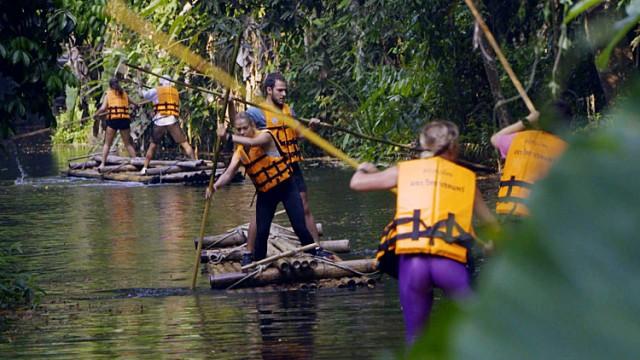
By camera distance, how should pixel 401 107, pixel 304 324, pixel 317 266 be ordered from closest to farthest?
pixel 304 324 < pixel 317 266 < pixel 401 107

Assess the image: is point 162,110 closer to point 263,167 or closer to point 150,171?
point 150,171

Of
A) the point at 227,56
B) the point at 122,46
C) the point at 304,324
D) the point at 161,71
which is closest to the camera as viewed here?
the point at 304,324

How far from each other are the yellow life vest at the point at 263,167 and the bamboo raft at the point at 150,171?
10539 mm

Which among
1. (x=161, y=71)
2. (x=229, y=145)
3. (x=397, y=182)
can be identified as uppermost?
(x=397, y=182)

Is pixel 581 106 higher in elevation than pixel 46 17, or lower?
lower

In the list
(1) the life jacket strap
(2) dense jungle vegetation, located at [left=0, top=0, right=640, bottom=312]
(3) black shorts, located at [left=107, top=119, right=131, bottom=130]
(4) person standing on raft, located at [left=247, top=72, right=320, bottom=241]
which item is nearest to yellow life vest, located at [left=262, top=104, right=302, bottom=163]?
Result: (4) person standing on raft, located at [left=247, top=72, right=320, bottom=241]

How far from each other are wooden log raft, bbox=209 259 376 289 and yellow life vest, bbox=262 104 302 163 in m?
1.12

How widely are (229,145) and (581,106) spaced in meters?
13.8

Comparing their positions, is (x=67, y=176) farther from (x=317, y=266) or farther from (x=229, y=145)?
(x=317, y=266)

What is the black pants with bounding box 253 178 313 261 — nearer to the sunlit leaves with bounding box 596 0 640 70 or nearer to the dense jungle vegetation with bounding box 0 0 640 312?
the dense jungle vegetation with bounding box 0 0 640 312

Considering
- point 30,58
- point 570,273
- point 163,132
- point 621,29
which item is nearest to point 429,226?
point 30,58

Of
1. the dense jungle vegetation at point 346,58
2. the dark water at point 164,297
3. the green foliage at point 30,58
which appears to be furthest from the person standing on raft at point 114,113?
the green foliage at point 30,58

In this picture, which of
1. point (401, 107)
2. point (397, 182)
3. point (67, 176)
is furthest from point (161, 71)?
point (397, 182)

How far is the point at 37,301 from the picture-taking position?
398 inches
